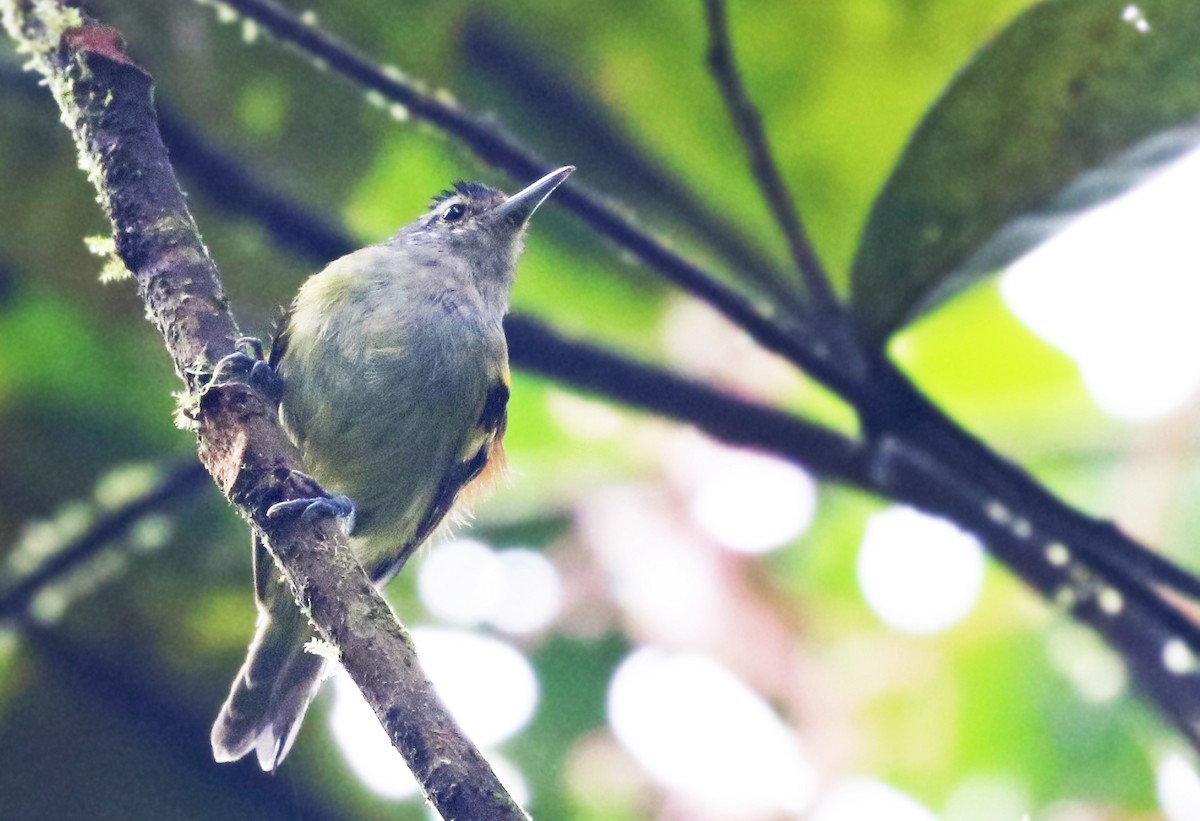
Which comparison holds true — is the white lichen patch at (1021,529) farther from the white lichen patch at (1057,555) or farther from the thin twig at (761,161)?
the thin twig at (761,161)

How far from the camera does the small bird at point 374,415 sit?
3.38 metres

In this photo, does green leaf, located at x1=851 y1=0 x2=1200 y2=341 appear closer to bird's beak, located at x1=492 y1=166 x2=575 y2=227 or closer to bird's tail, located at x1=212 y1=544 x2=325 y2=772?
bird's beak, located at x1=492 y1=166 x2=575 y2=227

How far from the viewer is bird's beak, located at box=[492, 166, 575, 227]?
3258 mm

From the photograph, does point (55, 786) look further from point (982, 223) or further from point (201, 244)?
point (982, 223)

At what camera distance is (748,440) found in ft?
11.5

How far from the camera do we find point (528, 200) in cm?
384

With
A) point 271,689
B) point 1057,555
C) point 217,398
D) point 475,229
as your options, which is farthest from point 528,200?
point 217,398

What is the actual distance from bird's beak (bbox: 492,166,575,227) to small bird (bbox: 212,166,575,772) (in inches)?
0.5

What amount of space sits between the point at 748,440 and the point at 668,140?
106 cm

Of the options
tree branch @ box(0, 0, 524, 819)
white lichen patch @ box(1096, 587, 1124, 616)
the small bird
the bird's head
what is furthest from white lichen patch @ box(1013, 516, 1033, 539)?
tree branch @ box(0, 0, 524, 819)

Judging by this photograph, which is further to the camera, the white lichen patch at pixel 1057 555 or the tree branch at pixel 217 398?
the white lichen patch at pixel 1057 555

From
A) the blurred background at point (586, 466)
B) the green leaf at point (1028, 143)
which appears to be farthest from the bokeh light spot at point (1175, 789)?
the green leaf at point (1028, 143)

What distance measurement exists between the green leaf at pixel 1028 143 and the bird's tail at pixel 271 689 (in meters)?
1.69

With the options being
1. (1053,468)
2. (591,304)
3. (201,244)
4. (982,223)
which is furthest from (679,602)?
(201,244)
